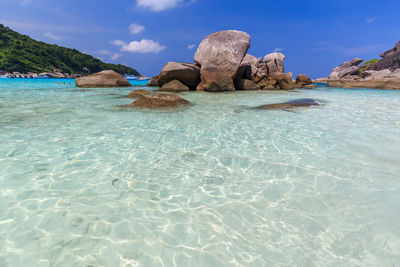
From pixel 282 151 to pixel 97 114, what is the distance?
601 cm

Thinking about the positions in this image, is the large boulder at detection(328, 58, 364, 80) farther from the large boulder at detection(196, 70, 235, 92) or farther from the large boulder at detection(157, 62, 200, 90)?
the large boulder at detection(157, 62, 200, 90)

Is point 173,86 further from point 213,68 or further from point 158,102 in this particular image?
point 158,102

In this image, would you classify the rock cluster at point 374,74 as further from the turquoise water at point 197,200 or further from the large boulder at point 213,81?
the turquoise water at point 197,200

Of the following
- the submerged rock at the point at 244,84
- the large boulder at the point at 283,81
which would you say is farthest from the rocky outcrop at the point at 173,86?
the large boulder at the point at 283,81

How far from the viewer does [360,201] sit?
243cm

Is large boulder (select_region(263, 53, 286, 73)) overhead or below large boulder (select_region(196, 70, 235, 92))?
overhead

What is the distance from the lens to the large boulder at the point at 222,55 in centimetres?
1653

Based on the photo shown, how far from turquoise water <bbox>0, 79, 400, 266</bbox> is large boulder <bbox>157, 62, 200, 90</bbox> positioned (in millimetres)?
12402

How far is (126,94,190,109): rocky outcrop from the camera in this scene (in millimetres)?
8594

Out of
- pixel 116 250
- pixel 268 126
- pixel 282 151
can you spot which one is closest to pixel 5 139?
pixel 116 250

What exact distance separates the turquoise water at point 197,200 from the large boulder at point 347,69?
57501 mm

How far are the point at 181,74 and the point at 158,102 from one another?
841 cm

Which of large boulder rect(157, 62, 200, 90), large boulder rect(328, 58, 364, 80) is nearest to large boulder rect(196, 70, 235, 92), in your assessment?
large boulder rect(157, 62, 200, 90)

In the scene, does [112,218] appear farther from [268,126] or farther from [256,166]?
[268,126]
